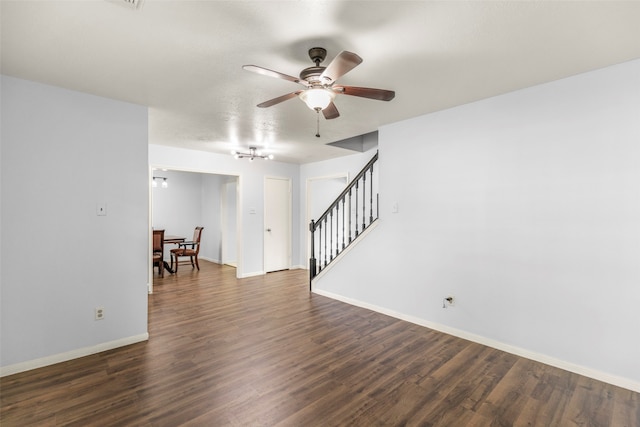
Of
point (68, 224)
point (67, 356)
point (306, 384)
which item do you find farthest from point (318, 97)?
point (67, 356)

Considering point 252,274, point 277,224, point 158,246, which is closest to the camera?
point 158,246

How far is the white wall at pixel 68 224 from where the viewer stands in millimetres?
2422

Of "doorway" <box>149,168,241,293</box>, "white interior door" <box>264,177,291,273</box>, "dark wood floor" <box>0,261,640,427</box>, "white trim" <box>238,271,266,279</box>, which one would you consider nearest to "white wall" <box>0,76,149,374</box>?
"dark wood floor" <box>0,261,640,427</box>

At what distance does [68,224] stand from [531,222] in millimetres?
4302

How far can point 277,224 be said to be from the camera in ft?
21.5

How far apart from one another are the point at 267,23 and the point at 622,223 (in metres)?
3.02

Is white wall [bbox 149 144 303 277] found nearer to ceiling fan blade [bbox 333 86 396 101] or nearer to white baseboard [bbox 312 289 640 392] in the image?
white baseboard [bbox 312 289 640 392]

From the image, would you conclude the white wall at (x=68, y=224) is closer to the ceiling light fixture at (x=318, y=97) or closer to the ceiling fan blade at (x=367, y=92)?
the ceiling light fixture at (x=318, y=97)

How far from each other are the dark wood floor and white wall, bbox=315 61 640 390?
0.29 metres

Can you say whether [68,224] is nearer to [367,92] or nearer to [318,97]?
[318,97]

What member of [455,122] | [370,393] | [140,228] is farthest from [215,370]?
[455,122]

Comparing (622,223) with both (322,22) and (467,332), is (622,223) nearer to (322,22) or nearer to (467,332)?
(467,332)

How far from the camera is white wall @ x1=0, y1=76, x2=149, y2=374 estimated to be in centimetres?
242

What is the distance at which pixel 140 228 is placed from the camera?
3.06 m
